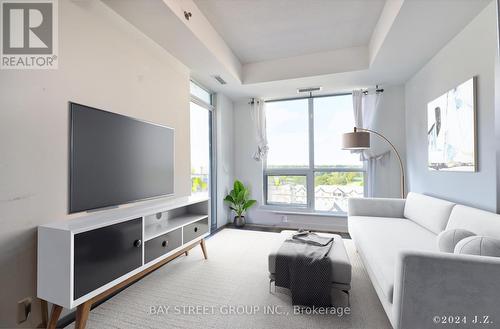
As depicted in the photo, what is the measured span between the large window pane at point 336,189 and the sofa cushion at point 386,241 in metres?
1.15

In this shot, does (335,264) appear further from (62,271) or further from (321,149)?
(321,149)

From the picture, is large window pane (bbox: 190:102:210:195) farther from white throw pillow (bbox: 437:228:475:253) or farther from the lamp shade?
white throw pillow (bbox: 437:228:475:253)

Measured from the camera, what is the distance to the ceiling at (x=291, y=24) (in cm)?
224

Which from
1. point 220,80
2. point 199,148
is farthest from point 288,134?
point 199,148

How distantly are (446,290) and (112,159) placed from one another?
7.80 feet

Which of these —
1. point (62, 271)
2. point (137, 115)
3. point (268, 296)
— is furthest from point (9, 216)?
point (268, 296)

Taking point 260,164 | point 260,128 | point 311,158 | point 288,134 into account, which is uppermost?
point 260,128

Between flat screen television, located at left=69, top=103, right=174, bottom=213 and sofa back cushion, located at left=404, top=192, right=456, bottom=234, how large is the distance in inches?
112

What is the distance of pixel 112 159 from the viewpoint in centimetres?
181

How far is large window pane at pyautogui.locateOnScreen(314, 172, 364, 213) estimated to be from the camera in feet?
12.7

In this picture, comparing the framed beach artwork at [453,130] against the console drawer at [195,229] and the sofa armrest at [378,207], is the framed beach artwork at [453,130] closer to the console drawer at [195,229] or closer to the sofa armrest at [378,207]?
the sofa armrest at [378,207]

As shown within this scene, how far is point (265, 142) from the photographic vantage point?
4215 millimetres

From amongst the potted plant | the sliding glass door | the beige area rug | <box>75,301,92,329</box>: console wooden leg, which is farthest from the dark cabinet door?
the potted plant

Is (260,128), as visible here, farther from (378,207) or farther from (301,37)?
(378,207)
